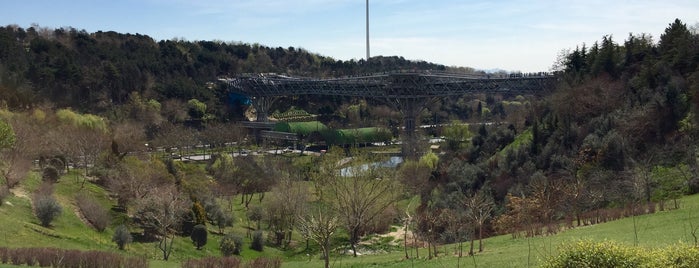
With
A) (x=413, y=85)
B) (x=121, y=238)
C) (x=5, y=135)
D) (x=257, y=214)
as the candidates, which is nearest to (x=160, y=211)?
(x=121, y=238)

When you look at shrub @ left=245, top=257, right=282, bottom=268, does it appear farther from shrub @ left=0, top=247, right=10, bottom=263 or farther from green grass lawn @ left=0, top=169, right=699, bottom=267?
shrub @ left=0, top=247, right=10, bottom=263

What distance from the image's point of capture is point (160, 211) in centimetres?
2772

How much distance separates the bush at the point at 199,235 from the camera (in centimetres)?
2959

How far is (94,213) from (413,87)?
5180 cm

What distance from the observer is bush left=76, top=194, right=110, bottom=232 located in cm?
2850

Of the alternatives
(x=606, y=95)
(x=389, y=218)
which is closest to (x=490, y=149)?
(x=606, y=95)

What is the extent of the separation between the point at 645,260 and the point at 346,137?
252 ft

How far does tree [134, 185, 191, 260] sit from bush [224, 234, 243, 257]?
254 centimetres

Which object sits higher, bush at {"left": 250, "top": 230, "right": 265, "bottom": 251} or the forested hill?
the forested hill

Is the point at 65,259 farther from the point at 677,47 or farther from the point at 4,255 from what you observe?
the point at 677,47

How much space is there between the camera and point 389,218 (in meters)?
37.5

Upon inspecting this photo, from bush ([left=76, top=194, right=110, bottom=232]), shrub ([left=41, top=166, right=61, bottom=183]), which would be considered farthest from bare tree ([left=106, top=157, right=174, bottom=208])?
shrub ([left=41, top=166, right=61, bottom=183])

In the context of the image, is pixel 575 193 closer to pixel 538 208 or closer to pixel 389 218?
pixel 538 208

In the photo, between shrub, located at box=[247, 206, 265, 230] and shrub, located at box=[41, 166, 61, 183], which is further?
shrub, located at box=[247, 206, 265, 230]
